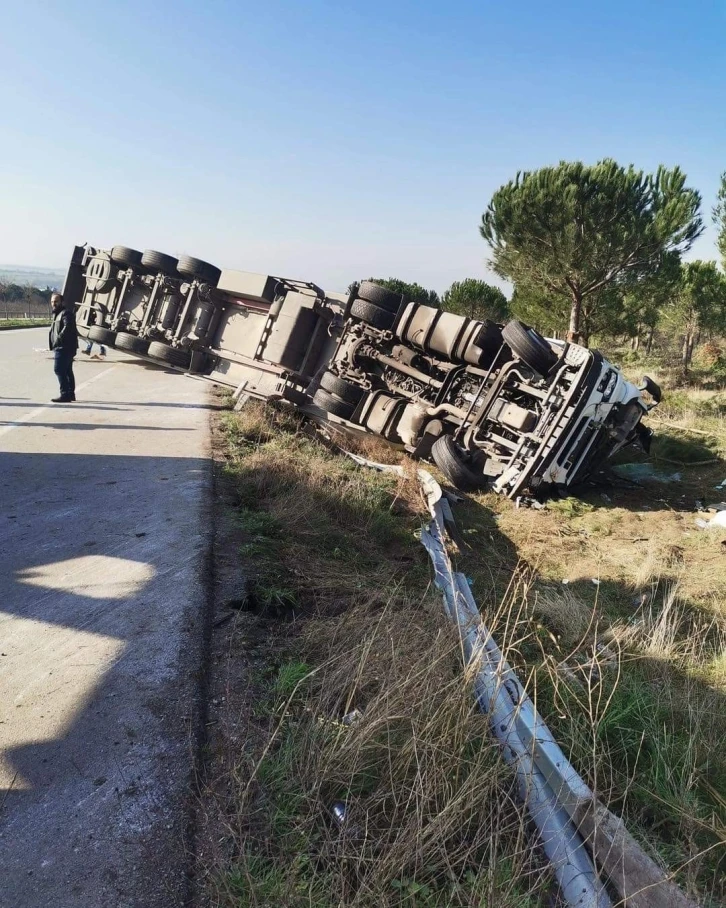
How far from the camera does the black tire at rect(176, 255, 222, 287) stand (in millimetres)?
10750

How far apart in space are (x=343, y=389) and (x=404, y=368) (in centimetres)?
90

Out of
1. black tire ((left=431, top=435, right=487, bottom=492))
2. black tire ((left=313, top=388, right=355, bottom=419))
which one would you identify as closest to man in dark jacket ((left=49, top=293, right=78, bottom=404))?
black tire ((left=313, top=388, right=355, bottom=419))

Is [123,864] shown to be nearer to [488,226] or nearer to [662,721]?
[662,721]

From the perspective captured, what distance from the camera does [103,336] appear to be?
11688 mm

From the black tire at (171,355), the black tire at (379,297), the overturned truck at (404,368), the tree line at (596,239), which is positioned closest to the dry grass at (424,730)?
the overturned truck at (404,368)

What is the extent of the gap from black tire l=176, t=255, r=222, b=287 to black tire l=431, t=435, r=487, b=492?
18.4ft

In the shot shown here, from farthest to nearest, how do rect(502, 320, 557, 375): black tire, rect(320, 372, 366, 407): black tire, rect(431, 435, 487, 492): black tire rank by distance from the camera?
rect(320, 372, 366, 407): black tire < rect(431, 435, 487, 492): black tire < rect(502, 320, 557, 375): black tire

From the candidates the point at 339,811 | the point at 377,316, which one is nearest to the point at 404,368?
the point at 377,316

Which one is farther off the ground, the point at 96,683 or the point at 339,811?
the point at 339,811

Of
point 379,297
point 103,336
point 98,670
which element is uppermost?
point 379,297

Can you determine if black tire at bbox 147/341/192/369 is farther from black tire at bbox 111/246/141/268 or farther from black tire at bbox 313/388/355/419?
black tire at bbox 313/388/355/419

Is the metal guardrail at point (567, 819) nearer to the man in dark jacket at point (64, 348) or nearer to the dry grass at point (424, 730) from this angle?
the dry grass at point (424, 730)

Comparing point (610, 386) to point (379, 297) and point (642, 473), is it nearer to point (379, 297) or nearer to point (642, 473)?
point (642, 473)

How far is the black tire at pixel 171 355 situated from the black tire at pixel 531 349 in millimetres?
5973
